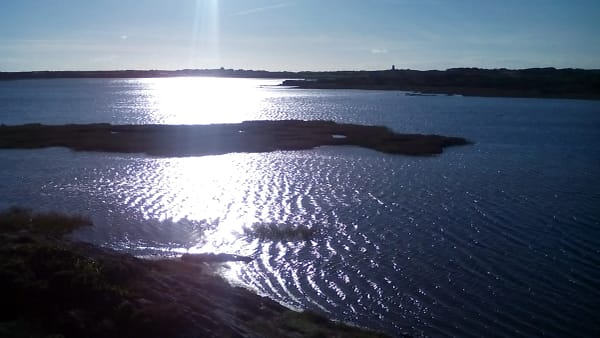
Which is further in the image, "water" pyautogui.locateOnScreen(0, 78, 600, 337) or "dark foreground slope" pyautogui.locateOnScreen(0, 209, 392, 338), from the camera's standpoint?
"water" pyautogui.locateOnScreen(0, 78, 600, 337)

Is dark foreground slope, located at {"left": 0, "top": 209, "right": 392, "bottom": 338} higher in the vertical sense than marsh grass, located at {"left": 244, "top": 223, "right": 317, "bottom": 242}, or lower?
higher

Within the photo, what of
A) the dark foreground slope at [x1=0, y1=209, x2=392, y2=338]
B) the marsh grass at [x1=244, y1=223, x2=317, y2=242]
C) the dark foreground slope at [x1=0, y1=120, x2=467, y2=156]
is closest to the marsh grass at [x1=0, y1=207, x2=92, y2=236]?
the marsh grass at [x1=244, y1=223, x2=317, y2=242]

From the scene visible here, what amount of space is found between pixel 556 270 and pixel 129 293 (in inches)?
417

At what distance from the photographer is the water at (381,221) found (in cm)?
1405

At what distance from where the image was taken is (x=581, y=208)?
2325 cm

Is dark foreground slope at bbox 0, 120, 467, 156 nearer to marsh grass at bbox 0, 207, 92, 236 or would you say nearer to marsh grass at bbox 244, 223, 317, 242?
marsh grass at bbox 0, 207, 92, 236

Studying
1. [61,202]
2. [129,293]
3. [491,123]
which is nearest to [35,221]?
[61,202]

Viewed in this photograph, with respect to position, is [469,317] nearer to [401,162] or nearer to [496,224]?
[496,224]

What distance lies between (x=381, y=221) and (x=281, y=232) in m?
3.64

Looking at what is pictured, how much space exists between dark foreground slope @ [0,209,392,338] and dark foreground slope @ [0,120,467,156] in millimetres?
25409

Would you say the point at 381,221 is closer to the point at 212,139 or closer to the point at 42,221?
the point at 42,221

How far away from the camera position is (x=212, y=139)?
4419 centimetres

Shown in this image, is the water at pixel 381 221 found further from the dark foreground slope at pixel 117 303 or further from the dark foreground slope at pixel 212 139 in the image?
the dark foreground slope at pixel 212 139

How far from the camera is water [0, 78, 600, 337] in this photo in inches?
553
